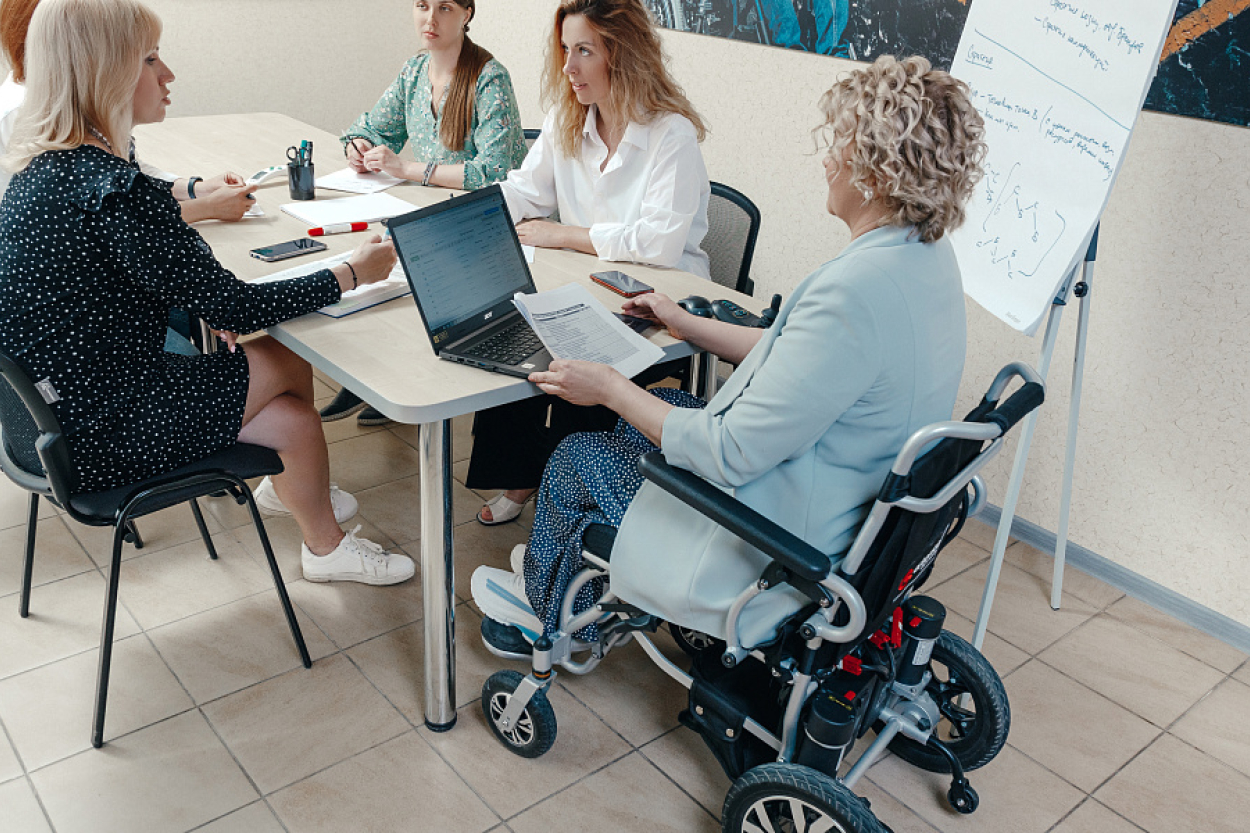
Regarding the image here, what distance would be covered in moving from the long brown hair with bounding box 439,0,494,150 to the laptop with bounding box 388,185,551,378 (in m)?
1.11

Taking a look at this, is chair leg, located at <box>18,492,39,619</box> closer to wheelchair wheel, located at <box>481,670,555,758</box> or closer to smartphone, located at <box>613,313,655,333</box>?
wheelchair wheel, located at <box>481,670,555,758</box>

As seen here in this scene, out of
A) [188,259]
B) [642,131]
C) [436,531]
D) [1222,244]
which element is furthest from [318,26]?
[1222,244]

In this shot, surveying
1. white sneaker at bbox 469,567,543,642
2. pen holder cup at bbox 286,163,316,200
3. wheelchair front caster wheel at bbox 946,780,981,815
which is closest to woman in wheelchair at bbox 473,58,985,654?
white sneaker at bbox 469,567,543,642

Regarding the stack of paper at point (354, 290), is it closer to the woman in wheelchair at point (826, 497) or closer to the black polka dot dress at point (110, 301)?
the black polka dot dress at point (110, 301)

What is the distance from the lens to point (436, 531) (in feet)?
5.81

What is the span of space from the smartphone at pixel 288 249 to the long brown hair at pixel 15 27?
2.37ft

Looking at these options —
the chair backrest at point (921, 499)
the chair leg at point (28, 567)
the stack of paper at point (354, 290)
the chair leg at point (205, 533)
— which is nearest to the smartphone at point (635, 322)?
the stack of paper at point (354, 290)

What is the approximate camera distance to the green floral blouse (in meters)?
2.84

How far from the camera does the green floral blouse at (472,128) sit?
9.33ft

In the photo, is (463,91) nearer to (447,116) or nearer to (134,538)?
(447,116)

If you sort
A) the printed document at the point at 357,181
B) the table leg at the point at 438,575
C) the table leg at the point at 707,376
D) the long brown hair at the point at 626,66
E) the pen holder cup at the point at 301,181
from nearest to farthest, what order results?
1. the table leg at the point at 438,575
2. the table leg at the point at 707,376
3. the long brown hair at the point at 626,66
4. the pen holder cup at the point at 301,181
5. the printed document at the point at 357,181

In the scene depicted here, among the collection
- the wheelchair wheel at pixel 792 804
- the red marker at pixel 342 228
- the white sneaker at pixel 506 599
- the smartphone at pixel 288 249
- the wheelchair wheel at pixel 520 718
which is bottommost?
the wheelchair wheel at pixel 520 718

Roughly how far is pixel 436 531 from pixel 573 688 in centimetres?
56

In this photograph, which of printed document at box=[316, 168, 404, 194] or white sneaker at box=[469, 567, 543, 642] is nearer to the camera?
white sneaker at box=[469, 567, 543, 642]
